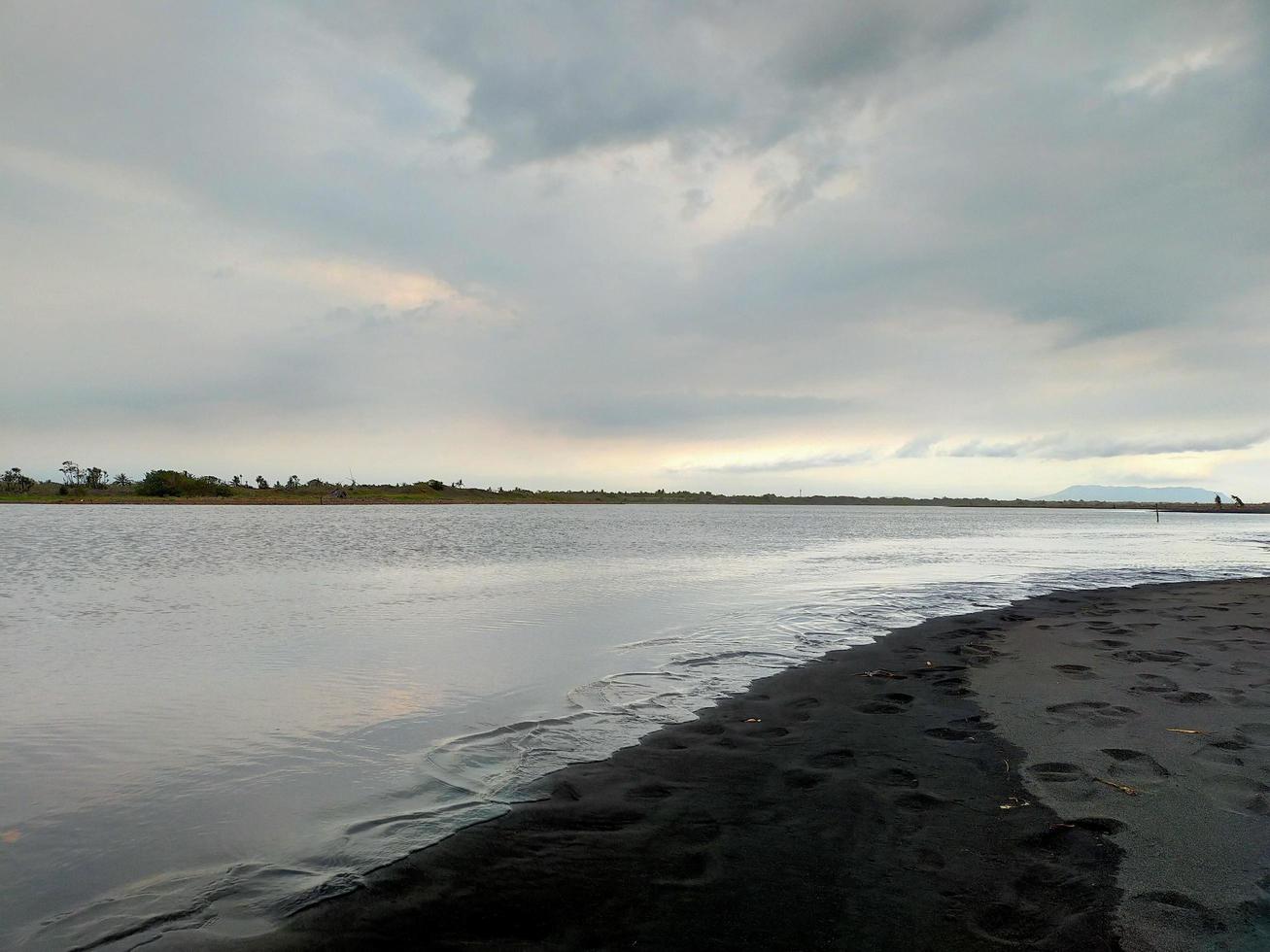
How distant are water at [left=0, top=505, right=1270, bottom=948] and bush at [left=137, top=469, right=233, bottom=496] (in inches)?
3793

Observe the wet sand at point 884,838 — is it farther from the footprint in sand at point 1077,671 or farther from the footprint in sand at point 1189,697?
the footprint in sand at point 1077,671

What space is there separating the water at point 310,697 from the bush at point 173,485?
96353 mm

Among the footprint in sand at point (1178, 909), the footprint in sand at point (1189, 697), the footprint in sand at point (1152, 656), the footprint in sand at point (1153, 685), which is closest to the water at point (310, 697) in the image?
the footprint in sand at point (1152, 656)

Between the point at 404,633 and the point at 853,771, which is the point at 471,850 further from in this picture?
the point at 404,633

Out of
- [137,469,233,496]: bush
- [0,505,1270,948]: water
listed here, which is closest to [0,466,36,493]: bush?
[137,469,233,496]: bush

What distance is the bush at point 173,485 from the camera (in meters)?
108

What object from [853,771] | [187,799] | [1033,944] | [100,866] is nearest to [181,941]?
[100,866]

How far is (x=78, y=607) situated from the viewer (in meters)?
16.0

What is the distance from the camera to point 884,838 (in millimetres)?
4703

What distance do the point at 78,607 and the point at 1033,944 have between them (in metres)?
Answer: 19.1

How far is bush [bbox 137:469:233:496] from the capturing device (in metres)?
108

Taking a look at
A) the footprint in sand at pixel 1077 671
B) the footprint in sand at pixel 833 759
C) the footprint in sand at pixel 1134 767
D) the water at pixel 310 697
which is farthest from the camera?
the footprint in sand at pixel 1077 671

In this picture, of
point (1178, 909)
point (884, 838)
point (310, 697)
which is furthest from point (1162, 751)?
point (310, 697)

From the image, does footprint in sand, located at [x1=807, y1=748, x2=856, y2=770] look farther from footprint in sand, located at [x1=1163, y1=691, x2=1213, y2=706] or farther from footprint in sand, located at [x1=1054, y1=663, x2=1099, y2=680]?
footprint in sand, located at [x1=1054, y1=663, x2=1099, y2=680]
